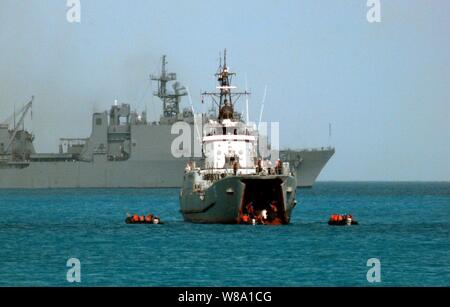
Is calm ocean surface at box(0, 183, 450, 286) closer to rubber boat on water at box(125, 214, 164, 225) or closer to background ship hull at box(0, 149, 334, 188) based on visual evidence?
rubber boat on water at box(125, 214, 164, 225)

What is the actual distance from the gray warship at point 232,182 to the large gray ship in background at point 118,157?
8134 centimetres

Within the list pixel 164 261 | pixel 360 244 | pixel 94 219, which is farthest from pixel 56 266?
pixel 94 219

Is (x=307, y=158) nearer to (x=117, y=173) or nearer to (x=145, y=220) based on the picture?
(x=117, y=173)

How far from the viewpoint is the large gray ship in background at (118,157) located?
142 meters

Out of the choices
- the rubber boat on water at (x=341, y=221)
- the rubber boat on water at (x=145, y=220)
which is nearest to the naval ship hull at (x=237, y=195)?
the rubber boat on water at (x=341, y=221)

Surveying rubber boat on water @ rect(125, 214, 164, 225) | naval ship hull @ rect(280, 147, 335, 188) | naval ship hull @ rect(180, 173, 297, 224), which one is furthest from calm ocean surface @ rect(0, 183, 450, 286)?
naval ship hull @ rect(280, 147, 335, 188)

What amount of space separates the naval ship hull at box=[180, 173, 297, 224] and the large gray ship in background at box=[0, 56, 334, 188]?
83.5m

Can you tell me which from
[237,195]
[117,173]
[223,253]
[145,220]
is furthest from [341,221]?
[117,173]

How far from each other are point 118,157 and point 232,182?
322 feet

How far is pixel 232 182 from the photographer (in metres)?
49.2

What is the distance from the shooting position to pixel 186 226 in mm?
54781

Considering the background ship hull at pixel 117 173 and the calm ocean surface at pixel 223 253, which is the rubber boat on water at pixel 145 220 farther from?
the background ship hull at pixel 117 173
